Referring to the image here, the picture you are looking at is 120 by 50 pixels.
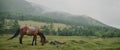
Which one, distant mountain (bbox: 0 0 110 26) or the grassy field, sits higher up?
distant mountain (bbox: 0 0 110 26)

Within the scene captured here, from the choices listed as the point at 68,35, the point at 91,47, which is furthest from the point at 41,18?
the point at 91,47

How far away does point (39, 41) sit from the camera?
17203mm

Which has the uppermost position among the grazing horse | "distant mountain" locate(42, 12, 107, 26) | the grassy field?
"distant mountain" locate(42, 12, 107, 26)

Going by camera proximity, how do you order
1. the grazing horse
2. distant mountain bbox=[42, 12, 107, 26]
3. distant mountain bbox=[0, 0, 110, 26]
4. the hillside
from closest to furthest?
1. the grazing horse
2. the hillside
3. distant mountain bbox=[0, 0, 110, 26]
4. distant mountain bbox=[42, 12, 107, 26]

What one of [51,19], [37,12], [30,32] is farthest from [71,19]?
[30,32]

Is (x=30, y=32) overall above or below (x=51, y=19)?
below

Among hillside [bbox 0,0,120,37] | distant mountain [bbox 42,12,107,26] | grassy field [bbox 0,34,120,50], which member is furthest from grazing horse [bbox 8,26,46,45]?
distant mountain [bbox 42,12,107,26]

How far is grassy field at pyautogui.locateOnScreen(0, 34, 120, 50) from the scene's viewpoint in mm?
16375

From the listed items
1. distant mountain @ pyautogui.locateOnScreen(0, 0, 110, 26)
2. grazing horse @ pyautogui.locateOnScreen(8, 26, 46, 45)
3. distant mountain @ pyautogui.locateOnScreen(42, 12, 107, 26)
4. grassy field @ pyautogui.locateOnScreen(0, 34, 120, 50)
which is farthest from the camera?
distant mountain @ pyautogui.locateOnScreen(42, 12, 107, 26)

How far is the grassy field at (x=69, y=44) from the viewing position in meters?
16.4

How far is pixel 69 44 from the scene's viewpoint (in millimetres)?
17000

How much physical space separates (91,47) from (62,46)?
6.55ft

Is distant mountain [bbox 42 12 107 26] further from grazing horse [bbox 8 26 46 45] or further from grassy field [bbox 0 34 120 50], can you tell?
grazing horse [bbox 8 26 46 45]

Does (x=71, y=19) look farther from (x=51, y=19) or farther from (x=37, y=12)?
(x=37, y=12)
